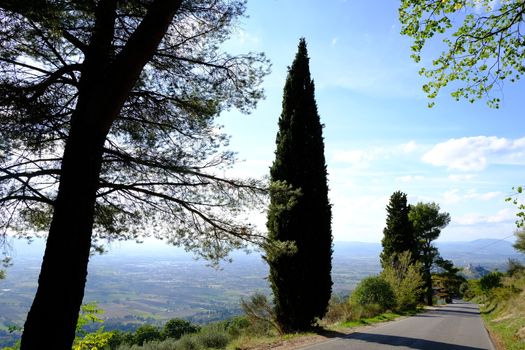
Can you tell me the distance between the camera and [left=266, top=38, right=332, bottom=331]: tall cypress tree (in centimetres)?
1388

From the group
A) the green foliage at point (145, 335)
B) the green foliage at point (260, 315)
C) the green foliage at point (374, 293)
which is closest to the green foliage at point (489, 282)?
the green foliage at point (374, 293)

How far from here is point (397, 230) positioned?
3759cm

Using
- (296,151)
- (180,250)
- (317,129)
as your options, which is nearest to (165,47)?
(180,250)

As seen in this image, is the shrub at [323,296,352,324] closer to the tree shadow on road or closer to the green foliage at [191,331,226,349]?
the tree shadow on road

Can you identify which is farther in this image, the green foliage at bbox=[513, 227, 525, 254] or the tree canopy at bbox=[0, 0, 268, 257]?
the green foliage at bbox=[513, 227, 525, 254]

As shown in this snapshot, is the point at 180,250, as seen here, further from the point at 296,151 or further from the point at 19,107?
the point at 296,151

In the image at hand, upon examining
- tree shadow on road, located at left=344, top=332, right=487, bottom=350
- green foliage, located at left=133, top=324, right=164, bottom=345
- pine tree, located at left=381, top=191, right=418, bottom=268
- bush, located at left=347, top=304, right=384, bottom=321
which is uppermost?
pine tree, located at left=381, top=191, right=418, bottom=268

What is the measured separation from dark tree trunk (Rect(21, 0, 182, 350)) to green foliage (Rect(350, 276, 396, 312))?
22787mm

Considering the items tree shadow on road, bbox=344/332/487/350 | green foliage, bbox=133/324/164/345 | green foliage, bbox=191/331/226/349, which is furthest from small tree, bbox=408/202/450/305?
green foliage, bbox=191/331/226/349

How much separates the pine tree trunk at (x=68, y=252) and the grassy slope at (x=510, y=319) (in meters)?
A: 13.3

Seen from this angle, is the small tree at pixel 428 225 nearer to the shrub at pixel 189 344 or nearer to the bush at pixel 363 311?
the bush at pixel 363 311

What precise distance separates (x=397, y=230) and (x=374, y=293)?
566 inches

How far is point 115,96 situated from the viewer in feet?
14.3

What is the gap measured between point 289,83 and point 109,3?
37.3ft
